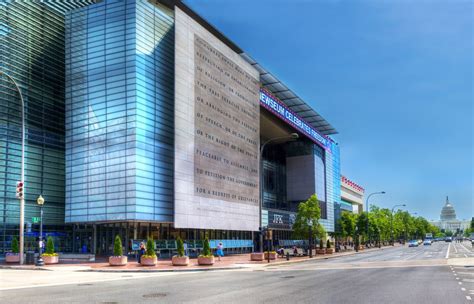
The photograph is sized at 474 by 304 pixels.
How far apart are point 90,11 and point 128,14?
513cm

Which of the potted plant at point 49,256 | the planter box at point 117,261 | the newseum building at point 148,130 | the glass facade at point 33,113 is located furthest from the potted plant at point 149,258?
the glass facade at point 33,113

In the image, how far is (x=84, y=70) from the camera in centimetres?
5534

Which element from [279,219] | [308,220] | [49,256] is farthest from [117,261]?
[279,219]

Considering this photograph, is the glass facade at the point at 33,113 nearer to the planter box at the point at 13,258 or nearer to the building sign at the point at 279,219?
the planter box at the point at 13,258

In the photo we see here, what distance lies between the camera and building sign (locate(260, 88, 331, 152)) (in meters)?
79.3

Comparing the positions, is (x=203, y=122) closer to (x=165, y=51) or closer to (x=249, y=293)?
(x=165, y=51)

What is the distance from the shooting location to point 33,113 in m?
55.3

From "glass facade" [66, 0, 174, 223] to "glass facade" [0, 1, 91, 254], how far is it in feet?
8.88

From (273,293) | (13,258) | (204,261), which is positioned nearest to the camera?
(273,293)

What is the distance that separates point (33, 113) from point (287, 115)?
4272 centimetres

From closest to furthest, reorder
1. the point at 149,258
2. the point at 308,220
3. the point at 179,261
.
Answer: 1. the point at 149,258
2. the point at 179,261
3. the point at 308,220

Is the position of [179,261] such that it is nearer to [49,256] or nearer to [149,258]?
[149,258]

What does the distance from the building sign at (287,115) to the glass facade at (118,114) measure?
24.7m

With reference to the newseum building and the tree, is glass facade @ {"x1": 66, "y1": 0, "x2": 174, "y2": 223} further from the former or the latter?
the tree
